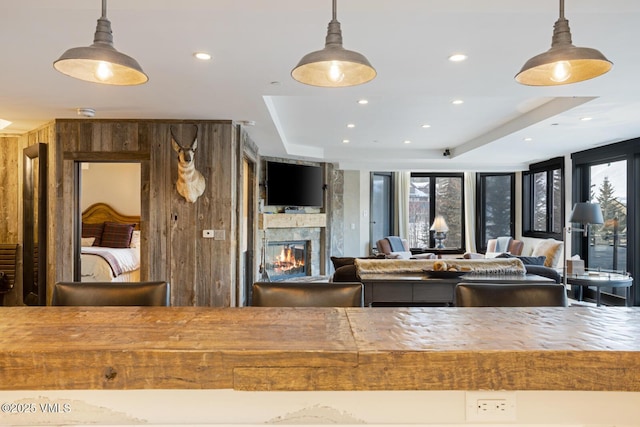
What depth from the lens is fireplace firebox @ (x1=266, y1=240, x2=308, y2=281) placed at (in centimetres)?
766

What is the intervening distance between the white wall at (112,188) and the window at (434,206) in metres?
5.91

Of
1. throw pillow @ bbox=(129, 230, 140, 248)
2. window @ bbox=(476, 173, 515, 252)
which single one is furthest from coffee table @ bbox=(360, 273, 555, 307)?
window @ bbox=(476, 173, 515, 252)

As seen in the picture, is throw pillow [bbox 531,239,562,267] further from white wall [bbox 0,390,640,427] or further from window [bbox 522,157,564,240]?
white wall [bbox 0,390,640,427]

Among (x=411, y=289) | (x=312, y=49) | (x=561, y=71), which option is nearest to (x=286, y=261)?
(x=411, y=289)

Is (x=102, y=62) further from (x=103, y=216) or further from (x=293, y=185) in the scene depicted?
(x=103, y=216)

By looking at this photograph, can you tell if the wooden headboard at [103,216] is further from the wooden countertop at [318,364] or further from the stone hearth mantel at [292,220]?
the wooden countertop at [318,364]

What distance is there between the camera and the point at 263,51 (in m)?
2.56

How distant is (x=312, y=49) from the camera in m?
2.53

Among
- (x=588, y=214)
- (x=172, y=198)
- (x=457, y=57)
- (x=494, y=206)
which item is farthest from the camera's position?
(x=494, y=206)

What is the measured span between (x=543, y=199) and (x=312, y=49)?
7105 mm

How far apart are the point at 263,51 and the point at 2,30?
1.45m

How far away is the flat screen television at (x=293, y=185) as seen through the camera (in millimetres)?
7367

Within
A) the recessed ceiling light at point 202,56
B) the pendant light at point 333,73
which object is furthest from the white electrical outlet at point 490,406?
the recessed ceiling light at point 202,56

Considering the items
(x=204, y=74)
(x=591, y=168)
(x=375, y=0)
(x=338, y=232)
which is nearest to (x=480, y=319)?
(x=375, y=0)
